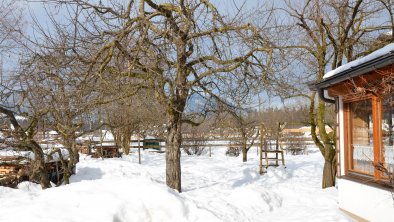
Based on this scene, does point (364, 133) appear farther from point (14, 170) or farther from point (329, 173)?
point (14, 170)

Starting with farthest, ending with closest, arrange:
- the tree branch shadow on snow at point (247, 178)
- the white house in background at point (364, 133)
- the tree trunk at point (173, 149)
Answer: the tree branch shadow on snow at point (247, 178)
the tree trunk at point (173, 149)
the white house in background at point (364, 133)

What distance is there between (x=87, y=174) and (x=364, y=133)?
36.9 ft

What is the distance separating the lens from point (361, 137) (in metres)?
7.62

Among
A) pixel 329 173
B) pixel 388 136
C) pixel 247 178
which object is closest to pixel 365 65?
pixel 388 136

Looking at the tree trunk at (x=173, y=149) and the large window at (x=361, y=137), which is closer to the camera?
the large window at (x=361, y=137)

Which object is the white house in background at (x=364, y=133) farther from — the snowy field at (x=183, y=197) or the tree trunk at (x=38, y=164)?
the tree trunk at (x=38, y=164)

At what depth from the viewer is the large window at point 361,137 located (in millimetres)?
7199

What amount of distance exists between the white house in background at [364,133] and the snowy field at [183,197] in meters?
0.68

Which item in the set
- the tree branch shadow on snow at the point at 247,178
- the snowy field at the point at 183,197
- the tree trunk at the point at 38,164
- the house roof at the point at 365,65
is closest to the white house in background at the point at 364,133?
the house roof at the point at 365,65

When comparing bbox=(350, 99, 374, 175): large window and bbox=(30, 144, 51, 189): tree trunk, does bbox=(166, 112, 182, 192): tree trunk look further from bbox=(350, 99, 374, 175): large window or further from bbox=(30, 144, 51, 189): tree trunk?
bbox=(350, 99, 374, 175): large window

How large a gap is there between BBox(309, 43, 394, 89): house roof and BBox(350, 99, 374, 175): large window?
0.67 meters

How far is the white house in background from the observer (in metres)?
6.33

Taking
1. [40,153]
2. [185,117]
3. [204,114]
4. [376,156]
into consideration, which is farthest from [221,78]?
[40,153]

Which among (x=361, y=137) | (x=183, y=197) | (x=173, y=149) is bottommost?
(x=183, y=197)
